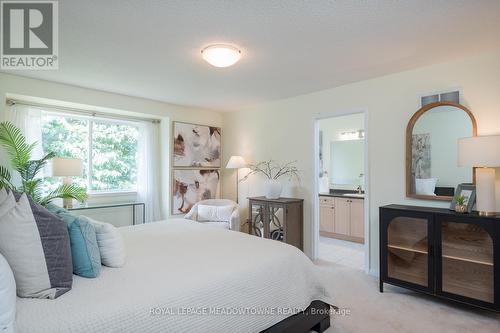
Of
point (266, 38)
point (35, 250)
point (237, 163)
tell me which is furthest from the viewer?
point (237, 163)

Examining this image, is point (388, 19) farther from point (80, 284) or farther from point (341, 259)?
point (341, 259)

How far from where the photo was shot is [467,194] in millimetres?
2598

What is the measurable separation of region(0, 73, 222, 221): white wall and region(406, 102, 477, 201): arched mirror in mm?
3435

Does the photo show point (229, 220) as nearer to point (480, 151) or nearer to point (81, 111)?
point (81, 111)

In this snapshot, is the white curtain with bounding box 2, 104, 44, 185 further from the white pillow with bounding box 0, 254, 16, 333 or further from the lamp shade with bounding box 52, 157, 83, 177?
the white pillow with bounding box 0, 254, 16, 333

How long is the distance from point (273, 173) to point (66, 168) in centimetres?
291

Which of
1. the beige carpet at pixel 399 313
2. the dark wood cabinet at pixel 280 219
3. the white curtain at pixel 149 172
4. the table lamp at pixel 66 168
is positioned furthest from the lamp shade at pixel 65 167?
the beige carpet at pixel 399 313

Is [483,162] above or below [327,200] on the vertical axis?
above

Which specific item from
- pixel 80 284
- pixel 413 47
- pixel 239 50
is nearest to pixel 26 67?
pixel 239 50

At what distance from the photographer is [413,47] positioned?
2.49m

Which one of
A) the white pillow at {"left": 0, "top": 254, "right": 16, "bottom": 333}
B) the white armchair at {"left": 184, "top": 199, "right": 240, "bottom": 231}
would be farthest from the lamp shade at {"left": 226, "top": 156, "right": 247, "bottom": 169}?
the white pillow at {"left": 0, "top": 254, "right": 16, "bottom": 333}

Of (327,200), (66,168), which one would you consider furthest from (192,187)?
(327,200)

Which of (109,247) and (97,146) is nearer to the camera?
(109,247)

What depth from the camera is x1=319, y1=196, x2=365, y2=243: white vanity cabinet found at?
16.0 feet
